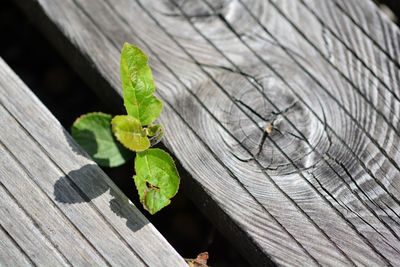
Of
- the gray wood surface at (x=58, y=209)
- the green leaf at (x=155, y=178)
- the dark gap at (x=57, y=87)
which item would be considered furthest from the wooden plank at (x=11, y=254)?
the dark gap at (x=57, y=87)

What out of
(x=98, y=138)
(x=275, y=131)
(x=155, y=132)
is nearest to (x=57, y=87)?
(x=98, y=138)

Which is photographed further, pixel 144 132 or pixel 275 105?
pixel 275 105

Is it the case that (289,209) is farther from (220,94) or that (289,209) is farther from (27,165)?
(27,165)

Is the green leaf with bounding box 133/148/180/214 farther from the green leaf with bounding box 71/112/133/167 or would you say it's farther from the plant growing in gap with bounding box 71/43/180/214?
the green leaf with bounding box 71/112/133/167

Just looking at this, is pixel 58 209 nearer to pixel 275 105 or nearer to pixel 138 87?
pixel 138 87

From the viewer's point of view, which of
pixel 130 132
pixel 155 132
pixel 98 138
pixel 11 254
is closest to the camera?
pixel 11 254

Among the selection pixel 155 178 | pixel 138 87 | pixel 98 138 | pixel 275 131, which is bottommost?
pixel 275 131

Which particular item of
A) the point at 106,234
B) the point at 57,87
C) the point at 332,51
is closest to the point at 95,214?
the point at 106,234
